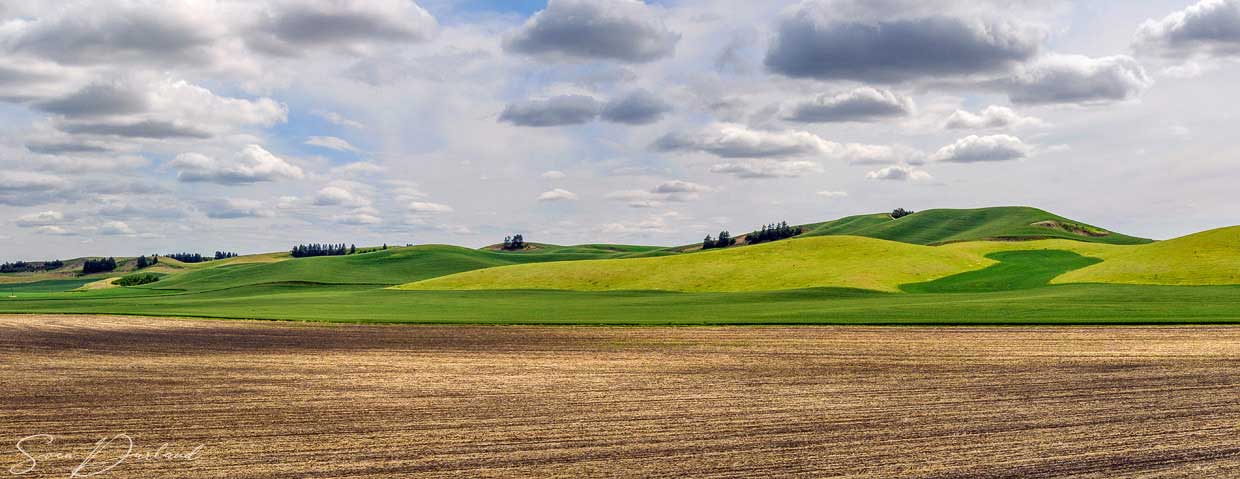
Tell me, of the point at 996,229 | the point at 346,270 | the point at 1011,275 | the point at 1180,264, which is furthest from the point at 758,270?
the point at 996,229

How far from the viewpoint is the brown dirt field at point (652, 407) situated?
13.9 metres

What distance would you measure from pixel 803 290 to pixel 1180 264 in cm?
2850

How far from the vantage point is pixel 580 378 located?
78.4ft

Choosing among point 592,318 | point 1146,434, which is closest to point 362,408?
point 1146,434

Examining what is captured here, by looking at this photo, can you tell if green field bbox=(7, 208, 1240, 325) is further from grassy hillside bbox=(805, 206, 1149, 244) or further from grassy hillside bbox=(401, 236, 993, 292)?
grassy hillside bbox=(805, 206, 1149, 244)

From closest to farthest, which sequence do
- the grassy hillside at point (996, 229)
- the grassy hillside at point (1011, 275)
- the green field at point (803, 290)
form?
the green field at point (803, 290), the grassy hillside at point (1011, 275), the grassy hillside at point (996, 229)

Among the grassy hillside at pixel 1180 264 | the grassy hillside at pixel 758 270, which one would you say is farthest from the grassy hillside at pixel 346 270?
the grassy hillside at pixel 1180 264

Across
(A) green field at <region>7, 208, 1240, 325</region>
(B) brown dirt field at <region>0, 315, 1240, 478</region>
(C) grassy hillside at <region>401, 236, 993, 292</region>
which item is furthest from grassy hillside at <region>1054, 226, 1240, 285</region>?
(B) brown dirt field at <region>0, 315, 1240, 478</region>

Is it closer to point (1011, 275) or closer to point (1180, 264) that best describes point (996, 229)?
point (1011, 275)

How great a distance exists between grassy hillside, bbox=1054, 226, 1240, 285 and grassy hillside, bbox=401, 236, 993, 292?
44.7 feet

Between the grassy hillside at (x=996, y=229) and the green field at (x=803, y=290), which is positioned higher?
the grassy hillside at (x=996, y=229)

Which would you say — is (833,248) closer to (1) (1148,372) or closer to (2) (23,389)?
(1) (1148,372)

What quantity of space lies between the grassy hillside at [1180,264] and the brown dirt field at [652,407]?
3476 centimetres

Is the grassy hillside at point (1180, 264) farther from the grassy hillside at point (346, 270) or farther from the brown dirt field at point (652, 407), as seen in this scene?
the grassy hillside at point (346, 270)
